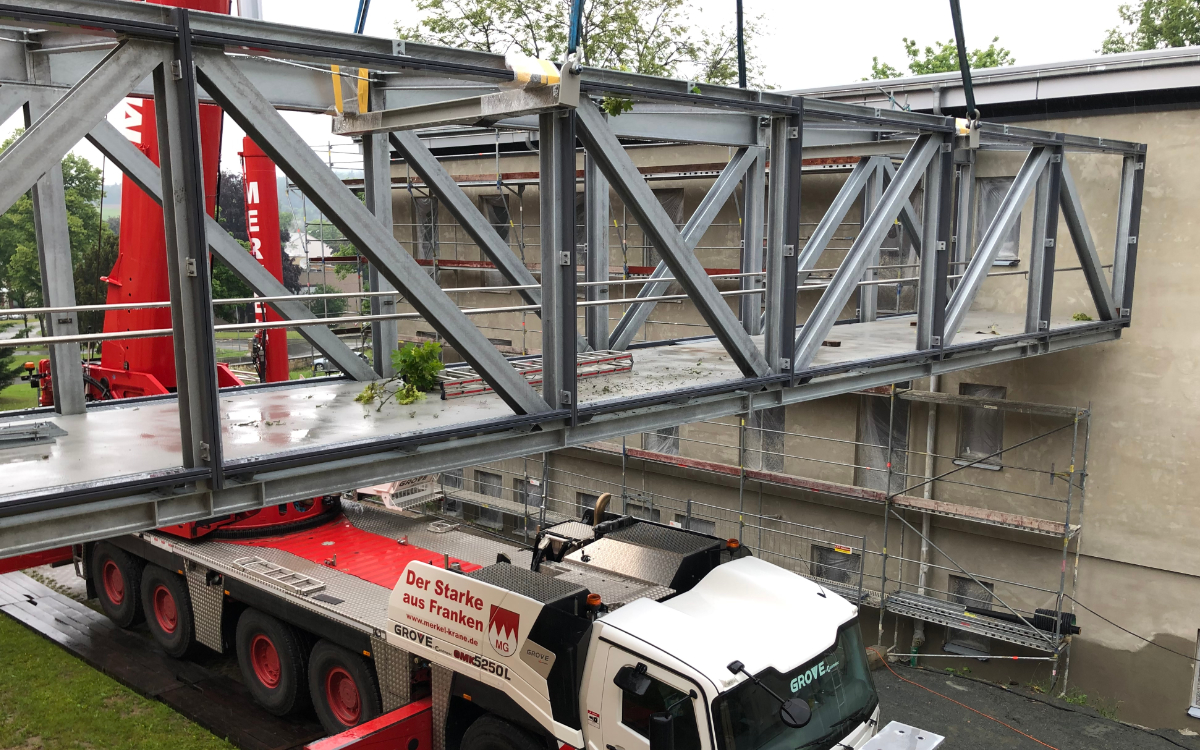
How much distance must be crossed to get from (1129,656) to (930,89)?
8.81 metres

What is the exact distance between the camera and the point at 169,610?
12211 mm

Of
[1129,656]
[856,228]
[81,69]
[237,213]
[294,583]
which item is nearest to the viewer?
[81,69]

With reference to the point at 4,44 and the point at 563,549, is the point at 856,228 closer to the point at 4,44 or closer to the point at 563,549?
the point at 563,549

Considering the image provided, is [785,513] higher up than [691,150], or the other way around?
[691,150]

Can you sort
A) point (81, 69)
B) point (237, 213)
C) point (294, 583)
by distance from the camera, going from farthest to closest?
point (237, 213) → point (294, 583) → point (81, 69)

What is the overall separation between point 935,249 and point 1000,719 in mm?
5760

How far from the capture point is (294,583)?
33.0 feet

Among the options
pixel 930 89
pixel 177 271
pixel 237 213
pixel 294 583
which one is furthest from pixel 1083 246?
pixel 237 213

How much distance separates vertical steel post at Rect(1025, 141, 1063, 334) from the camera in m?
11.3

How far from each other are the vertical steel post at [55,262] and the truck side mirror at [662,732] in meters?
5.10

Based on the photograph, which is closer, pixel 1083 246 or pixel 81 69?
pixel 81 69

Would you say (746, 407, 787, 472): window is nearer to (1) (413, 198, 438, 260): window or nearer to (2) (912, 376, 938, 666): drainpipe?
(2) (912, 376, 938, 666): drainpipe

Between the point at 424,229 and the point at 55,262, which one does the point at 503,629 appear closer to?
the point at 55,262

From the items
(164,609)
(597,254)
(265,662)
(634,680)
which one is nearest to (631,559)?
(634,680)
